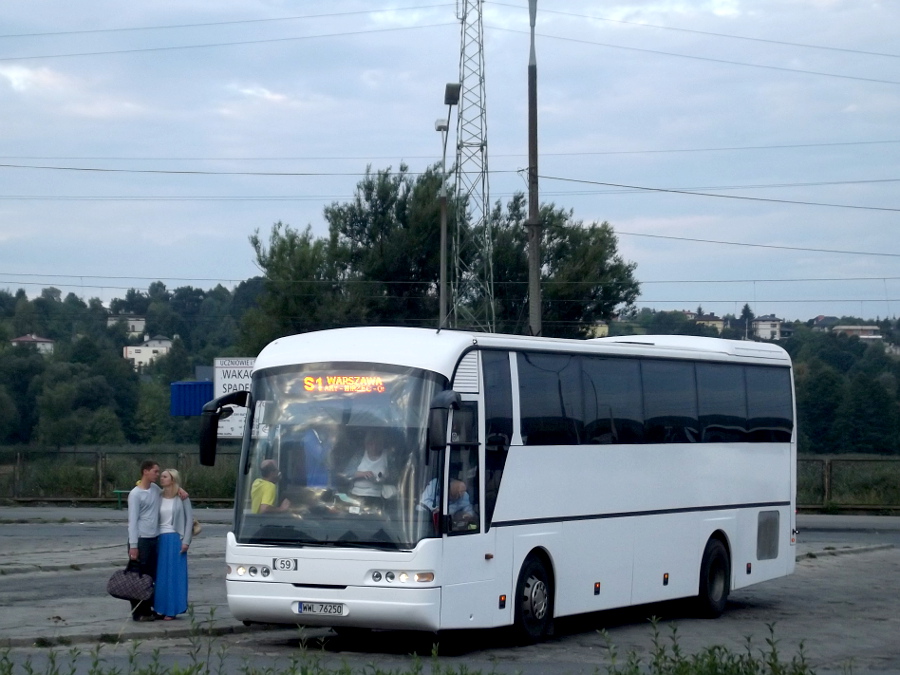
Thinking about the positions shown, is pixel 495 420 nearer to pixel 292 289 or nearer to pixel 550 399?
pixel 550 399

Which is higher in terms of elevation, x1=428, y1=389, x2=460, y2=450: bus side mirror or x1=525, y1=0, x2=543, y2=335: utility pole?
x1=525, y1=0, x2=543, y2=335: utility pole

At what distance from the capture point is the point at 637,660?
7.44m

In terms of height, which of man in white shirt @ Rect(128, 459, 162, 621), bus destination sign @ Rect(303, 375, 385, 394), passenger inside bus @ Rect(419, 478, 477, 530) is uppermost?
bus destination sign @ Rect(303, 375, 385, 394)

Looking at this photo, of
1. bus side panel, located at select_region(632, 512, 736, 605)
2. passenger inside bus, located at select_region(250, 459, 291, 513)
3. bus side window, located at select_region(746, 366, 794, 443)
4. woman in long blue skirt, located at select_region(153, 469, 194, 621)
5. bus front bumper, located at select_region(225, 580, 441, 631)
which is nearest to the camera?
bus front bumper, located at select_region(225, 580, 441, 631)

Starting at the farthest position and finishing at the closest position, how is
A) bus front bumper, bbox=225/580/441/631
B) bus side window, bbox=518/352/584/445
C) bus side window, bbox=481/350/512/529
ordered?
1. bus side window, bbox=518/352/584/445
2. bus side window, bbox=481/350/512/529
3. bus front bumper, bbox=225/580/441/631

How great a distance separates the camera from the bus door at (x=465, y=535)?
446 inches

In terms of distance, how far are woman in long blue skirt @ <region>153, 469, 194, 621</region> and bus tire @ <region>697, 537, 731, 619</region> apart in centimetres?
648

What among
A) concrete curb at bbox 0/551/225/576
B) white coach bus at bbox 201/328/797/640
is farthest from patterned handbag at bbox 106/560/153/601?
concrete curb at bbox 0/551/225/576

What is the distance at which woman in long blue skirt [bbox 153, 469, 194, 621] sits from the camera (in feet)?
44.6

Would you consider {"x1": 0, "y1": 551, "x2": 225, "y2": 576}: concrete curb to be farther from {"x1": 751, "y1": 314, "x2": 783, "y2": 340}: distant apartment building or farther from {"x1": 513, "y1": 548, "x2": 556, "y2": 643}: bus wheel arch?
{"x1": 751, "y1": 314, "x2": 783, "y2": 340}: distant apartment building

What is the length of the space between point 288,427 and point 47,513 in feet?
96.0

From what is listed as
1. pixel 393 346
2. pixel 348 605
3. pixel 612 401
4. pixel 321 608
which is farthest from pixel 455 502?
pixel 612 401

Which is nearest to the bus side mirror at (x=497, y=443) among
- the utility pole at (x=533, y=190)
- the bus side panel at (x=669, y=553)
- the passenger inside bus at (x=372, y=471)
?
the passenger inside bus at (x=372, y=471)

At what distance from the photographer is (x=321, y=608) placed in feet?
37.1
